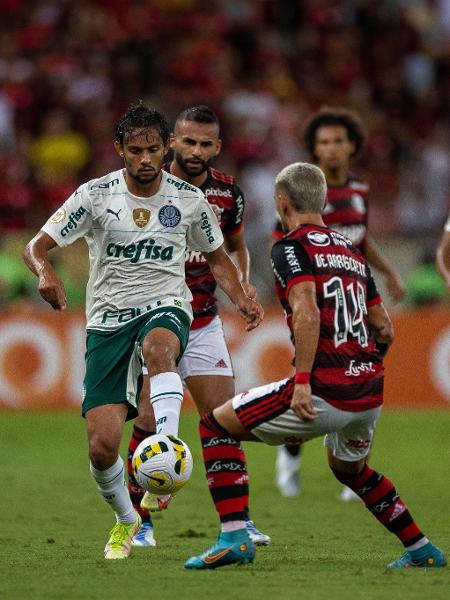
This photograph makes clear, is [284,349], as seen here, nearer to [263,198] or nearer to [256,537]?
[263,198]

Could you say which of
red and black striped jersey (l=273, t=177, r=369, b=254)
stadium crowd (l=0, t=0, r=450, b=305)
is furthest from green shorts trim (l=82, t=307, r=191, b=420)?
stadium crowd (l=0, t=0, r=450, b=305)

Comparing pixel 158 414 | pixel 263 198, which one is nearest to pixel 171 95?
pixel 263 198

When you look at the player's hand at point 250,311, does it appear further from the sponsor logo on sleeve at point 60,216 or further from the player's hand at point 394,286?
the player's hand at point 394,286

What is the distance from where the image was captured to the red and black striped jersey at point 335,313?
19.9ft

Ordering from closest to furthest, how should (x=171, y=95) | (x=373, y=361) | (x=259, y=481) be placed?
(x=373, y=361) < (x=259, y=481) < (x=171, y=95)

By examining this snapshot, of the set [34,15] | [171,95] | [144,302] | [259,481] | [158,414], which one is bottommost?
[259,481]

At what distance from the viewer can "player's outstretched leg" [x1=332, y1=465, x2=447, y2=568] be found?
6.36 m

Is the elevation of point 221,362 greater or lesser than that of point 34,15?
lesser

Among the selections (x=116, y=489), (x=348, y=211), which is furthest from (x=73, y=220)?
(x=348, y=211)

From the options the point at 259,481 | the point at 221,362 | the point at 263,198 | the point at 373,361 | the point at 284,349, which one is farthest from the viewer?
the point at 263,198

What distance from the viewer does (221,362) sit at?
A: 8266mm

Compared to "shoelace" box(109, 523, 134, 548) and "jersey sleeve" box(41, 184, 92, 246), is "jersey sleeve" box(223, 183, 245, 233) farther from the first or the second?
"shoelace" box(109, 523, 134, 548)

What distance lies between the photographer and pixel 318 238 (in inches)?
245

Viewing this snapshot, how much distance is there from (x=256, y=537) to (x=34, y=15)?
1427 cm
